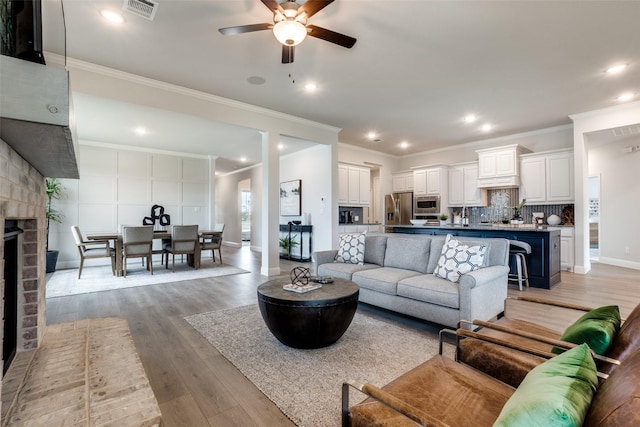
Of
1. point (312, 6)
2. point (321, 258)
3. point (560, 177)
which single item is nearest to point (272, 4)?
point (312, 6)

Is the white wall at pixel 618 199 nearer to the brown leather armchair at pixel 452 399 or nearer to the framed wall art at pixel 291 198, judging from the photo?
the framed wall art at pixel 291 198

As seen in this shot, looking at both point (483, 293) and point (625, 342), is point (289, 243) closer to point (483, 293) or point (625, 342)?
point (483, 293)

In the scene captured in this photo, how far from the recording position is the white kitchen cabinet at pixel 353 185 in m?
7.64

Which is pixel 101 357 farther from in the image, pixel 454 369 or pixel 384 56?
pixel 384 56

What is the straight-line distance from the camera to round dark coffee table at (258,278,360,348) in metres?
2.26

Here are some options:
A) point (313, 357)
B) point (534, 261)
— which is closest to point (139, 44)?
point (313, 357)

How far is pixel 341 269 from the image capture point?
359 centimetres

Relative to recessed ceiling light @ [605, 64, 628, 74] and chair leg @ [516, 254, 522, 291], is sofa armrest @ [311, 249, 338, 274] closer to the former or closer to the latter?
chair leg @ [516, 254, 522, 291]

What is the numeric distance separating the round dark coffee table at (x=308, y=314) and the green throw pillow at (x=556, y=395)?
153 centimetres

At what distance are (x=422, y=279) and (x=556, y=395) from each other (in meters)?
2.29

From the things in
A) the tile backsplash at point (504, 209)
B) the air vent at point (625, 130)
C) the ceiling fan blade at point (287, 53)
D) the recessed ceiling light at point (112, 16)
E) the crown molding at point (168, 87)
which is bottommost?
the tile backsplash at point (504, 209)

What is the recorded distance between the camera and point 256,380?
1.98m

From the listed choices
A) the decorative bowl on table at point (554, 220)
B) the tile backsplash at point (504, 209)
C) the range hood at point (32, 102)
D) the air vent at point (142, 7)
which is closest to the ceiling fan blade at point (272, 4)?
the air vent at point (142, 7)

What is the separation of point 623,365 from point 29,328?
267 cm
